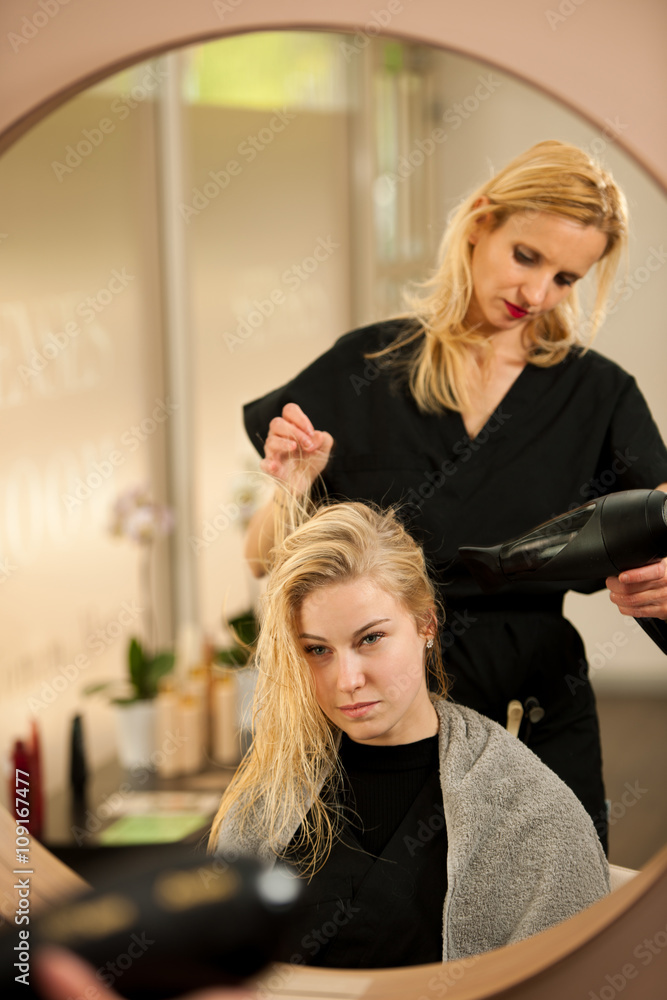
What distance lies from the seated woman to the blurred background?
31cm

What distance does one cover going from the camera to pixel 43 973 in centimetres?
36

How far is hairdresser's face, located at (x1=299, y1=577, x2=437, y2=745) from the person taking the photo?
624 mm

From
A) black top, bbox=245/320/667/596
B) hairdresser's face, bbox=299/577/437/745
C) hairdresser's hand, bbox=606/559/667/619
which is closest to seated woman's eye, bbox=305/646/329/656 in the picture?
hairdresser's face, bbox=299/577/437/745

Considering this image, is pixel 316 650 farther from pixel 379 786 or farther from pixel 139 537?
pixel 139 537

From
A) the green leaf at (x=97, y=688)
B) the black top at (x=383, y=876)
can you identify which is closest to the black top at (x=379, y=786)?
the black top at (x=383, y=876)

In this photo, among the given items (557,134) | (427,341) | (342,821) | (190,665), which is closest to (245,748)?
(342,821)

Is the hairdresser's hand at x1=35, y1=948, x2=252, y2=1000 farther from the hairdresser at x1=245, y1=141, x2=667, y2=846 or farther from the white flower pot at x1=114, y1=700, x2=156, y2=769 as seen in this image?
the white flower pot at x1=114, y1=700, x2=156, y2=769

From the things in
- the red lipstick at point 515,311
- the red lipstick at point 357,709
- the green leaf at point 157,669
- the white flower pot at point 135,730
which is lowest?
the white flower pot at point 135,730

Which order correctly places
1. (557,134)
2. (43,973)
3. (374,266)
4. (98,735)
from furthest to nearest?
(98,735)
(374,266)
(557,134)
(43,973)

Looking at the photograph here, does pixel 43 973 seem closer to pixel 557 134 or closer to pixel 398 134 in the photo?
pixel 557 134

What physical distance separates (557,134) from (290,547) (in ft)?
1.17

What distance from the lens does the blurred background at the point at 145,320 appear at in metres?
1.41

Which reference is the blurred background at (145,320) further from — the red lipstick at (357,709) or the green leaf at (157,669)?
the red lipstick at (357,709)

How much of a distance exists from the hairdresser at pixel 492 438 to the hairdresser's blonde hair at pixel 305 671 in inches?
0.7
